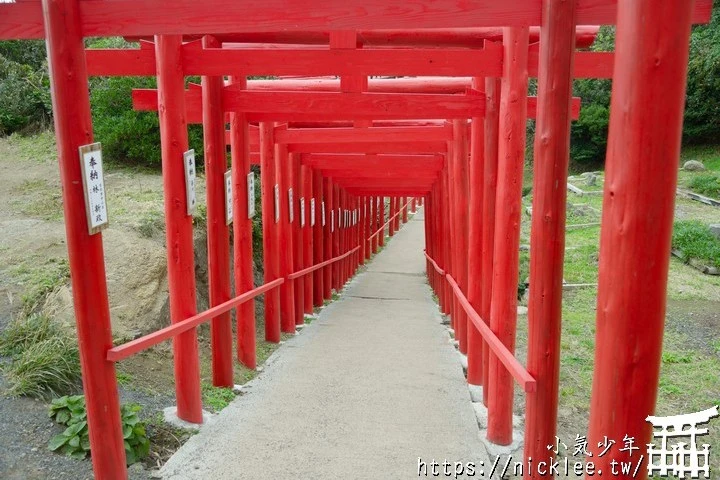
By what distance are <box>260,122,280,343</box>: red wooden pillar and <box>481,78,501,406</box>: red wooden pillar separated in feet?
Answer: 10.2

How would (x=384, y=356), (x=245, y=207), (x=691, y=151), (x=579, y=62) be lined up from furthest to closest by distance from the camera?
(x=691, y=151)
(x=384, y=356)
(x=245, y=207)
(x=579, y=62)

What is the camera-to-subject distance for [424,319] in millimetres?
9445

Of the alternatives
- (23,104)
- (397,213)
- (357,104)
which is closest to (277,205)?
(357,104)

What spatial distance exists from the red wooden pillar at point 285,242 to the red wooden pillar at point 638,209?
6080mm

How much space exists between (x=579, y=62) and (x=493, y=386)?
2.44 m

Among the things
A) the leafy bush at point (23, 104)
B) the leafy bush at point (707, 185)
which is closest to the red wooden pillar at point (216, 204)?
the leafy bush at point (23, 104)

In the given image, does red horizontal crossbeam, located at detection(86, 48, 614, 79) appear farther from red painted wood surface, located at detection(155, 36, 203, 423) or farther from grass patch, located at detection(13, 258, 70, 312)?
grass patch, located at detection(13, 258, 70, 312)

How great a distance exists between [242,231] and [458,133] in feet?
8.96

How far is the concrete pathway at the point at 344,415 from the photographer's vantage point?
3725 millimetres

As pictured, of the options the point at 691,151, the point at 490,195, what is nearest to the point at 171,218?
the point at 490,195

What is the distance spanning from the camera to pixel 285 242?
7930 mm

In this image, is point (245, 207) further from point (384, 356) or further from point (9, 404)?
point (9, 404)

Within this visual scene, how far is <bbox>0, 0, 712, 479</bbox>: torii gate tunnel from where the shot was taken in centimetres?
183

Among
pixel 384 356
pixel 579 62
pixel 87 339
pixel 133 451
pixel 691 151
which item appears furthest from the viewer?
pixel 691 151
